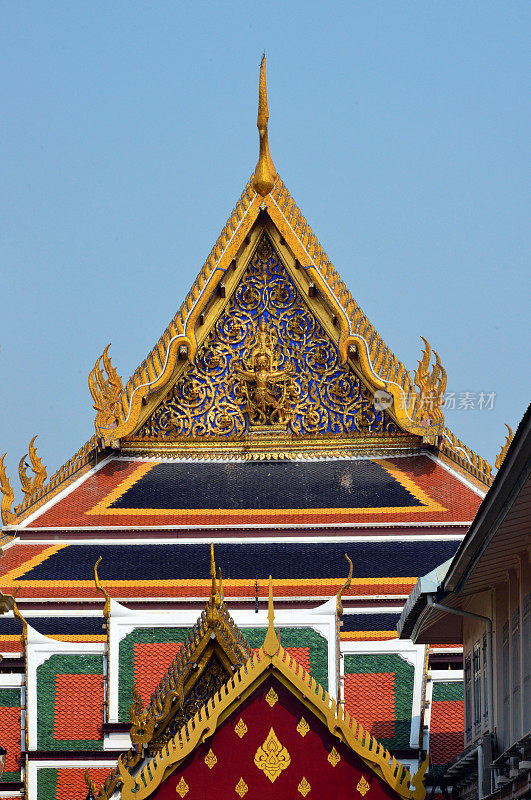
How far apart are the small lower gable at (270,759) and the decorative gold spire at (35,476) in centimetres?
1064

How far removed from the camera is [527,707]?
11633 millimetres

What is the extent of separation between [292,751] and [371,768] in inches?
22.3

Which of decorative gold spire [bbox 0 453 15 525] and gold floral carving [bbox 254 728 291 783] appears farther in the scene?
decorative gold spire [bbox 0 453 15 525]

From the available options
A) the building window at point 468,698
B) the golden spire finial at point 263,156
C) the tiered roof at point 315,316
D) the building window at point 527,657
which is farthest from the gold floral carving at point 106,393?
the building window at point 527,657

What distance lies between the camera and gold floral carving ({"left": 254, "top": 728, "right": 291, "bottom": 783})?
1288 centimetres

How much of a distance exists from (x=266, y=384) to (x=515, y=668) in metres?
12.4

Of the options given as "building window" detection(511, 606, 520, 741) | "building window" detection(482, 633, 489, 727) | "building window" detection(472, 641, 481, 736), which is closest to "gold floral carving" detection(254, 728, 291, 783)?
"building window" detection(511, 606, 520, 741)

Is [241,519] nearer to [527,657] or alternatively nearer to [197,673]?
[197,673]

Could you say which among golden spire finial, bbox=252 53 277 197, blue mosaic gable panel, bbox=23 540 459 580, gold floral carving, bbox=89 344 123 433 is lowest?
blue mosaic gable panel, bbox=23 540 459 580

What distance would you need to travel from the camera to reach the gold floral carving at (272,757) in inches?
507

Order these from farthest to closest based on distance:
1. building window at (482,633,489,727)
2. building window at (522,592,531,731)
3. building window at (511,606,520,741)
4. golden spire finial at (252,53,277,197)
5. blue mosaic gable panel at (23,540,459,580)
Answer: golden spire finial at (252,53,277,197)
blue mosaic gable panel at (23,540,459,580)
building window at (482,633,489,727)
building window at (511,606,520,741)
building window at (522,592,531,731)

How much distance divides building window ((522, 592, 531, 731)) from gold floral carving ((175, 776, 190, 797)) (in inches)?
100

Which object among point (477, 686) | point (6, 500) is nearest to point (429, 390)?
point (6, 500)

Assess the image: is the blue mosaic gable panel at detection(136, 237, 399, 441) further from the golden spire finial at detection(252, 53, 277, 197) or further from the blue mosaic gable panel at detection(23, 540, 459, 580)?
the blue mosaic gable panel at detection(23, 540, 459, 580)
